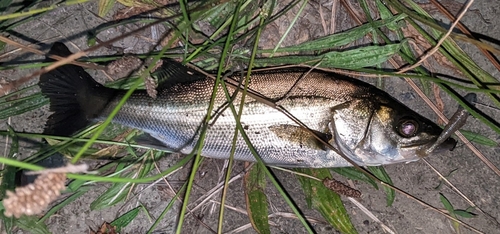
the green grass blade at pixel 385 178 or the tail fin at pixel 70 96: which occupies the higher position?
the tail fin at pixel 70 96

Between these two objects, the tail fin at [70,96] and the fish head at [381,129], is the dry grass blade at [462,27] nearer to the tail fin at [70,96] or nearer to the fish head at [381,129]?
the fish head at [381,129]

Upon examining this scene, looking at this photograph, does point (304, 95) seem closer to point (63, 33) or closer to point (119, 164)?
point (119, 164)

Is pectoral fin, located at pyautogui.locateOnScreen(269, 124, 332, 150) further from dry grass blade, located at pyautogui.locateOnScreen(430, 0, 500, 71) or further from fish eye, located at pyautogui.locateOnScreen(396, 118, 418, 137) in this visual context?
dry grass blade, located at pyautogui.locateOnScreen(430, 0, 500, 71)

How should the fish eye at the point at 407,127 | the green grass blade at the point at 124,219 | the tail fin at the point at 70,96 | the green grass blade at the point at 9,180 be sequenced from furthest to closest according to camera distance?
1. the green grass blade at the point at 124,219
2. the green grass blade at the point at 9,180
3. the tail fin at the point at 70,96
4. the fish eye at the point at 407,127

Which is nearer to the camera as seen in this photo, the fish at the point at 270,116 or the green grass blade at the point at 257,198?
the fish at the point at 270,116

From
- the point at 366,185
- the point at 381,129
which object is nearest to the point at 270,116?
the point at 381,129

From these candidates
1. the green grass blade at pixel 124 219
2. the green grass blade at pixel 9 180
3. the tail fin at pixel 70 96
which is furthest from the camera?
A: the green grass blade at pixel 124 219

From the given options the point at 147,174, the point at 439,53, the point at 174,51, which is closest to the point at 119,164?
the point at 147,174

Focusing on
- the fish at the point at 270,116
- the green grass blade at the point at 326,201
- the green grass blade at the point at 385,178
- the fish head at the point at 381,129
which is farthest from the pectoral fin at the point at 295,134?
the green grass blade at the point at 385,178
